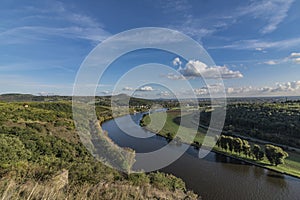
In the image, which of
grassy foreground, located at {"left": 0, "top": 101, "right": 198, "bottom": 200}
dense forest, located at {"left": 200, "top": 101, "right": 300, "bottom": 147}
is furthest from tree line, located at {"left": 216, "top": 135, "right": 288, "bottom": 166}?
grassy foreground, located at {"left": 0, "top": 101, "right": 198, "bottom": 200}

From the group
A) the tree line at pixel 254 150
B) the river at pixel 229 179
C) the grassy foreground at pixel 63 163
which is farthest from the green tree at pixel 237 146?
the grassy foreground at pixel 63 163

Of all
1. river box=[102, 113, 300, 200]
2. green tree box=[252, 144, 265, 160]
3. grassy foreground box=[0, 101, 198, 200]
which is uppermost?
grassy foreground box=[0, 101, 198, 200]

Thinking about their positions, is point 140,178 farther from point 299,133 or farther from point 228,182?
point 299,133

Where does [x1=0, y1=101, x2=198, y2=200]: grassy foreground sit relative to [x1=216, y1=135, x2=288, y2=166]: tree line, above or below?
above

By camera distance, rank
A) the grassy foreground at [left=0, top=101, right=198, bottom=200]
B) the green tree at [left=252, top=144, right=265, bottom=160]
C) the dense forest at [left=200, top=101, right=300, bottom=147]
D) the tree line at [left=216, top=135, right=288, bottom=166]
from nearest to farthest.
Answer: the grassy foreground at [left=0, top=101, right=198, bottom=200] → the tree line at [left=216, top=135, right=288, bottom=166] → the green tree at [left=252, top=144, right=265, bottom=160] → the dense forest at [left=200, top=101, right=300, bottom=147]

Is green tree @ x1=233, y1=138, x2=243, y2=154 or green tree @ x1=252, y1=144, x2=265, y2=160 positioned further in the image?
green tree @ x1=233, y1=138, x2=243, y2=154

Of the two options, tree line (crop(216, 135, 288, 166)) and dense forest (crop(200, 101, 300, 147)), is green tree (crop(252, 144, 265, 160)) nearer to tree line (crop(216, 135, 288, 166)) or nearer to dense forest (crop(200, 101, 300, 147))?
tree line (crop(216, 135, 288, 166))

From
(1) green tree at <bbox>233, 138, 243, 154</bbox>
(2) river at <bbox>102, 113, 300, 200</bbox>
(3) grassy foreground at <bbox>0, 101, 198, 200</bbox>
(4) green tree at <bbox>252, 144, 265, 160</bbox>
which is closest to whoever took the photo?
(3) grassy foreground at <bbox>0, 101, 198, 200</bbox>

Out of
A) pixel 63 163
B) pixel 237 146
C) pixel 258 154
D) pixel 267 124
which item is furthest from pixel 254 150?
pixel 63 163
